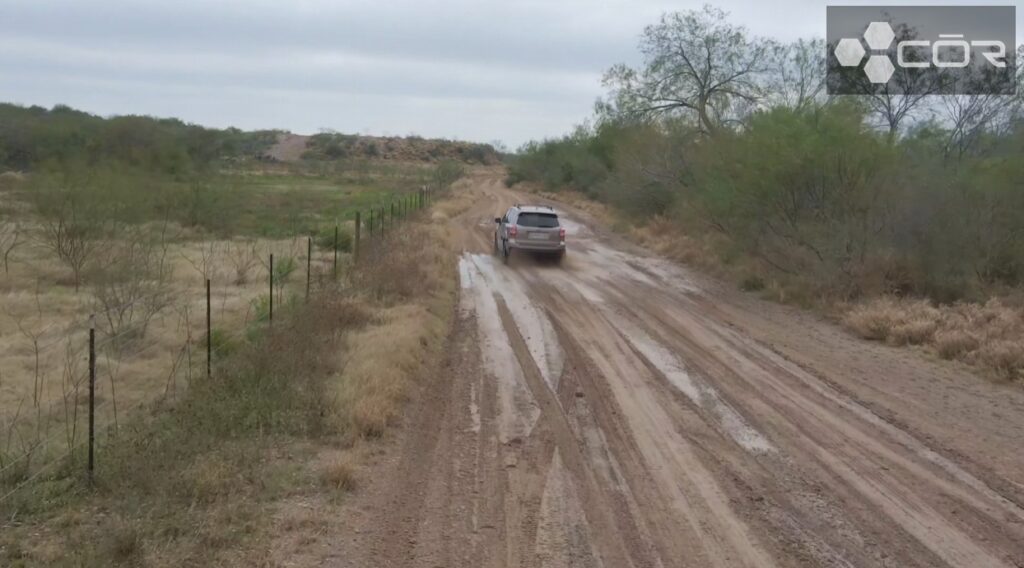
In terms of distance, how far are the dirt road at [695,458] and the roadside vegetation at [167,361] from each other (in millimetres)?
783

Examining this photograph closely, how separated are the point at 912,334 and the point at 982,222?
4.47 meters

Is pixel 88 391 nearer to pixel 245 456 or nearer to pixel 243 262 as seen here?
pixel 245 456

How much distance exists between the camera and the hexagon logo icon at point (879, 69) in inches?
1192

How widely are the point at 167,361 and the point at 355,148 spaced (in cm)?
16502

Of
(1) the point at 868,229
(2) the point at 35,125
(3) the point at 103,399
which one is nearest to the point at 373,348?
(3) the point at 103,399

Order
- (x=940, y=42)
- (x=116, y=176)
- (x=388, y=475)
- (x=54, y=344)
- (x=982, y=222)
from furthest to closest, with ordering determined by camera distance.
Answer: (x=940, y=42), (x=116, y=176), (x=982, y=222), (x=54, y=344), (x=388, y=475)

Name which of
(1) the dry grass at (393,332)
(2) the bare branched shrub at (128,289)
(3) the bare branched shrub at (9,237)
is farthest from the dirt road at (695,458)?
(3) the bare branched shrub at (9,237)

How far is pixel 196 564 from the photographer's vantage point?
577cm

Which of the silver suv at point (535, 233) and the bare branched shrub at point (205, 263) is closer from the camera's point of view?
the bare branched shrub at point (205, 263)

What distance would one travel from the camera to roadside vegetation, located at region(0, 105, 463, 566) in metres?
6.57

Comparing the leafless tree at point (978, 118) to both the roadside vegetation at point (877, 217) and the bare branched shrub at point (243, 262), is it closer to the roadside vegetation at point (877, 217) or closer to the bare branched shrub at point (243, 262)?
the roadside vegetation at point (877, 217)

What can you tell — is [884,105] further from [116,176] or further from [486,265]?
[116,176]

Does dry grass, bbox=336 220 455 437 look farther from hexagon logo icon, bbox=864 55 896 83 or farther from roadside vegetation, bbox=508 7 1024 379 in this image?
hexagon logo icon, bbox=864 55 896 83

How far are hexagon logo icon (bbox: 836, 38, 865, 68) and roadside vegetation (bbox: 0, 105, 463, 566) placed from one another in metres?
15.1
